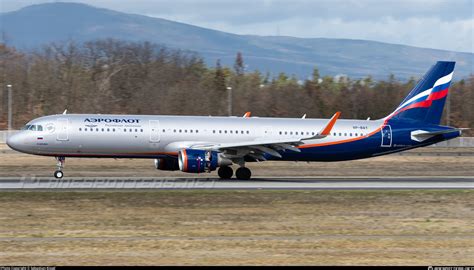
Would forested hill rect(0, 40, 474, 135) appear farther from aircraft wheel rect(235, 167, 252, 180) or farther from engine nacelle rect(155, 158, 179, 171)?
aircraft wheel rect(235, 167, 252, 180)

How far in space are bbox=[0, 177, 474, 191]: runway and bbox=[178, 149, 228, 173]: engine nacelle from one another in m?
0.70

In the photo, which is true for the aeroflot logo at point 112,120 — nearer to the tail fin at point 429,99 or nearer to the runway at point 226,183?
the runway at point 226,183

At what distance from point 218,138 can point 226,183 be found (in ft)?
11.3

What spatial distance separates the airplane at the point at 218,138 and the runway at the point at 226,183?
991 millimetres

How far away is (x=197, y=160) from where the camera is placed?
126ft

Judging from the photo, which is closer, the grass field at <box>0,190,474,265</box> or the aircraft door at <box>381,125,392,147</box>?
the grass field at <box>0,190,474,265</box>

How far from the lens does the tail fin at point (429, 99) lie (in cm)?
4525

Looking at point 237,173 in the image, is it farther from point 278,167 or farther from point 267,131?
point 278,167

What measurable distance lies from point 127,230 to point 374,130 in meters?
22.8

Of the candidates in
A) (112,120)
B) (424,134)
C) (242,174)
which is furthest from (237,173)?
(424,134)

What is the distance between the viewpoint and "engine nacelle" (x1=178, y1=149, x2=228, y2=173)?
3825cm

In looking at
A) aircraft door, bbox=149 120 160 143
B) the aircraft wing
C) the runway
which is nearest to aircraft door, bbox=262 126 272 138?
the aircraft wing

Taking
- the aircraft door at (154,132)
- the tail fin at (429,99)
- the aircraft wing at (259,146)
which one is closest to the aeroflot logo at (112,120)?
the aircraft door at (154,132)

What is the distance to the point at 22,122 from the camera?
3728 inches
